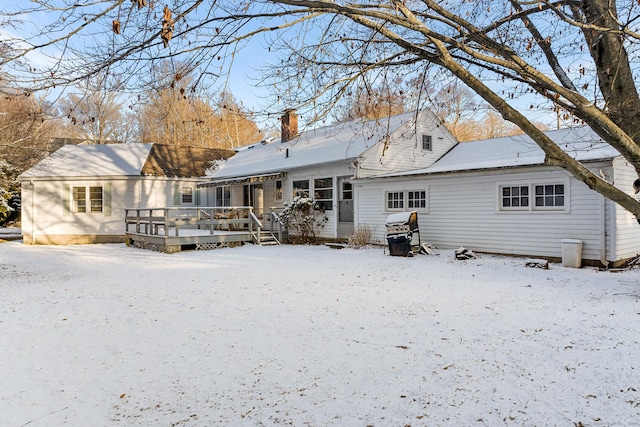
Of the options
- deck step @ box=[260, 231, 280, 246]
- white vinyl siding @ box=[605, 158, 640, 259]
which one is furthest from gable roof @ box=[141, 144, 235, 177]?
white vinyl siding @ box=[605, 158, 640, 259]

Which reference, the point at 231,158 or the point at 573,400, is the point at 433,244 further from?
the point at 231,158

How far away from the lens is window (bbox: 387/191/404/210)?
14.4m

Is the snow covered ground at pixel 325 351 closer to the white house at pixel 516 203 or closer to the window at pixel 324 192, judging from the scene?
the white house at pixel 516 203

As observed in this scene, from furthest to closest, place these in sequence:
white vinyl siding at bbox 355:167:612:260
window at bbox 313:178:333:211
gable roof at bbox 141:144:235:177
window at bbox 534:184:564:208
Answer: gable roof at bbox 141:144:235:177 < window at bbox 313:178:333:211 < window at bbox 534:184:564:208 < white vinyl siding at bbox 355:167:612:260

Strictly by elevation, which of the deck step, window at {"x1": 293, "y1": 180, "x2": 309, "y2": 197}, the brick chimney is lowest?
the deck step

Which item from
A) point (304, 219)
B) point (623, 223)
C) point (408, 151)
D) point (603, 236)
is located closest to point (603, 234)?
point (603, 236)

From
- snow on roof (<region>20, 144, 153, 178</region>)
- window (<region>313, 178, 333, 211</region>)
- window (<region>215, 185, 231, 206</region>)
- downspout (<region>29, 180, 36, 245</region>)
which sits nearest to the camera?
window (<region>313, 178, 333, 211</region>)

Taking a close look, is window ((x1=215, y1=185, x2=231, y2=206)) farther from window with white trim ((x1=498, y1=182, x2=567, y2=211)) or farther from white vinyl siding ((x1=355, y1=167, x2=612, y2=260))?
window with white trim ((x1=498, y1=182, x2=567, y2=211))

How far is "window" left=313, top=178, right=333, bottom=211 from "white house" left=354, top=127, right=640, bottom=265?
135 cm

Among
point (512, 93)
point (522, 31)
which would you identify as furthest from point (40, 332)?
point (522, 31)

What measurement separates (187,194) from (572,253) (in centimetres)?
1627

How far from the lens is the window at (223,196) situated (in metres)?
21.1

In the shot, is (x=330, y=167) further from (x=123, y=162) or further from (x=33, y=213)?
(x=33, y=213)

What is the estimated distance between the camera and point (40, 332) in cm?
530
